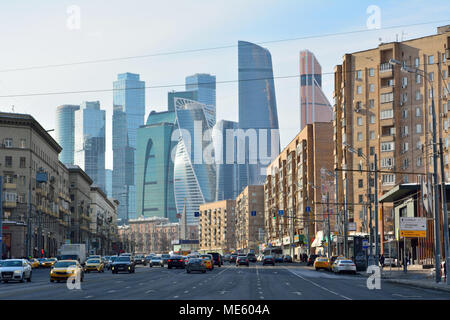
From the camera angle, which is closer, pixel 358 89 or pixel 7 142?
pixel 7 142

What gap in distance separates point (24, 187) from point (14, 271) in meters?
73.1

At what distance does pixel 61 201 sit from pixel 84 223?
27212mm

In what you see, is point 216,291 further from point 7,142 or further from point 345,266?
point 7,142

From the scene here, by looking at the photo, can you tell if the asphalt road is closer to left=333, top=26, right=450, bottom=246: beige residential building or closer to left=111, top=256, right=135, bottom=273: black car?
Answer: left=111, top=256, right=135, bottom=273: black car

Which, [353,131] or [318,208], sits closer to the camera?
[353,131]

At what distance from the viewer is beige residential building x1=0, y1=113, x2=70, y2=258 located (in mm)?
109250

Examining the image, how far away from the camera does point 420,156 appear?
4323 inches

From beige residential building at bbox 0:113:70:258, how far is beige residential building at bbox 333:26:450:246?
4911cm

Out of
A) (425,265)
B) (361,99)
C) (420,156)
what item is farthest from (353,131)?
(425,265)

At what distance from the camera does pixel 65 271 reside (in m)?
47.2

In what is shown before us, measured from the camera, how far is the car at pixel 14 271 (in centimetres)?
4619

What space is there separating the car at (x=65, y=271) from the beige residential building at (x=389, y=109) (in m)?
A: 65.4

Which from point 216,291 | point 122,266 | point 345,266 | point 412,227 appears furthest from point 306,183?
point 216,291
